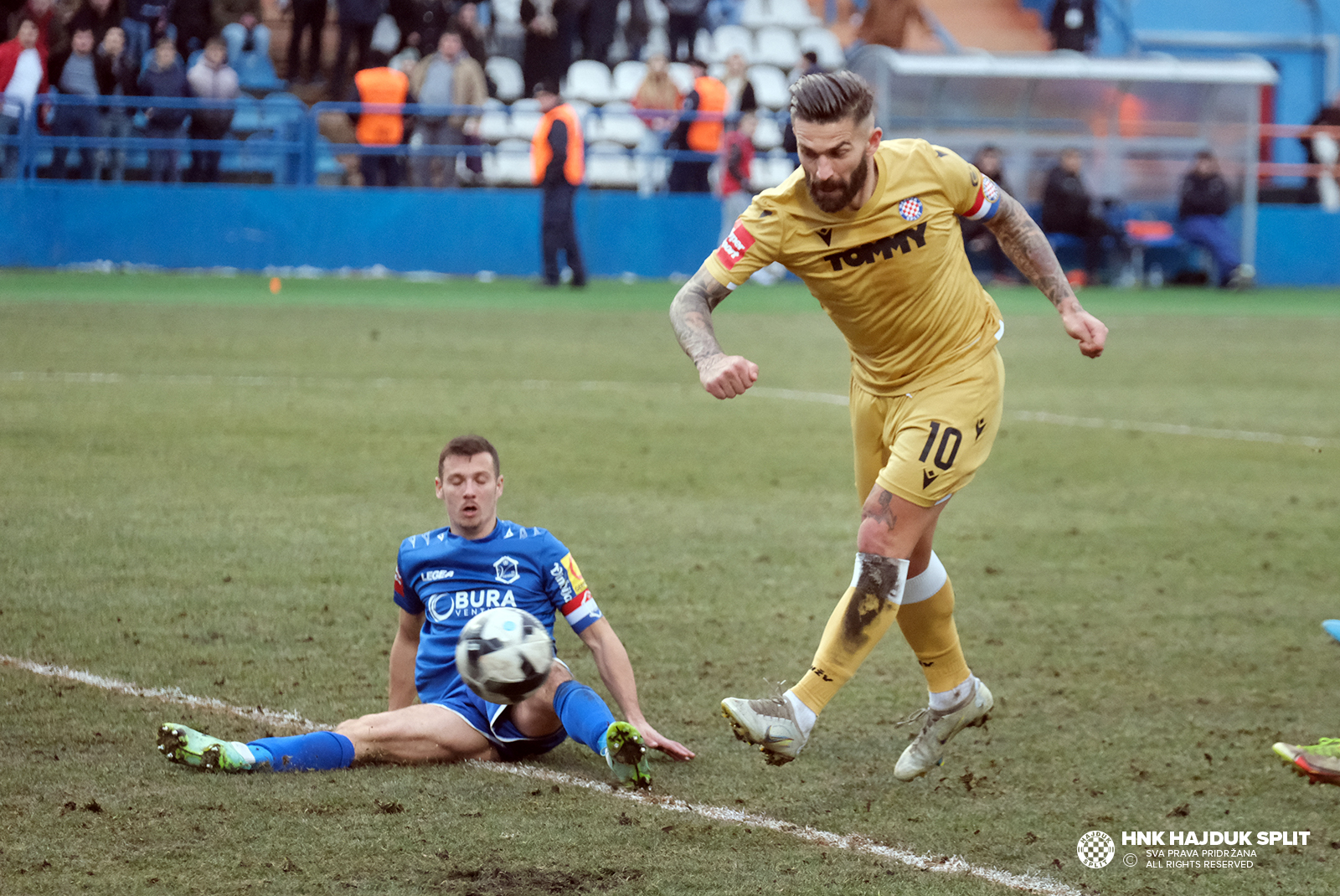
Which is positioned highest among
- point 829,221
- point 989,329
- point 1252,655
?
point 829,221

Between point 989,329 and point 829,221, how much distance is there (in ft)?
2.70

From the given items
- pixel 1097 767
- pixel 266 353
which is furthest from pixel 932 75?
pixel 1097 767

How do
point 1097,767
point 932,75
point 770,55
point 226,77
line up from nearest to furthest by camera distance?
point 1097,767 → point 226,77 → point 932,75 → point 770,55

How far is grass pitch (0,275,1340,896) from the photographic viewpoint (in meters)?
4.83

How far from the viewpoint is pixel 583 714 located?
18.1 ft

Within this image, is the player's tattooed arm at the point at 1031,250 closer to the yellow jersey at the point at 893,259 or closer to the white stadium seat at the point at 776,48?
the yellow jersey at the point at 893,259

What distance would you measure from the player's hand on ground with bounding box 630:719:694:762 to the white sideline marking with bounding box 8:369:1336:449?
345 inches

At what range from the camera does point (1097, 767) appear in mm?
5750

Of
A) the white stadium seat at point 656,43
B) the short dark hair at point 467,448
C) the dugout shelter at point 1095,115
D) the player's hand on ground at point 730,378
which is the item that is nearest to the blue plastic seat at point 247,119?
the white stadium seat at point 656,43

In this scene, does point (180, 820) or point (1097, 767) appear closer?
point (180, 820)

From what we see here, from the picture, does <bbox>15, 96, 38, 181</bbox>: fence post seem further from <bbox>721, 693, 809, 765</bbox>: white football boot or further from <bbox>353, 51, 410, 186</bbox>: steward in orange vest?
<bbox>721, 693, 809, 765</bbox>: white football boot

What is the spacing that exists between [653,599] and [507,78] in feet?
68.2

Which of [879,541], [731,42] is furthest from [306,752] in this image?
[731,42]

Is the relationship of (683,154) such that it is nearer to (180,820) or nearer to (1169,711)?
(1169,711)
